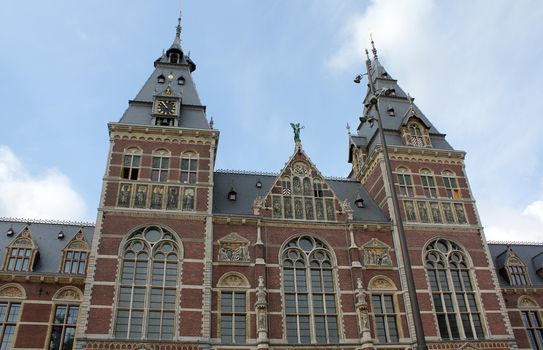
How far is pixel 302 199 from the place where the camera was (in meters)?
33.6

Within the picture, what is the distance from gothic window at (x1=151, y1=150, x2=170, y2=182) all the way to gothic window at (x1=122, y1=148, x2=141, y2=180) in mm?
1103

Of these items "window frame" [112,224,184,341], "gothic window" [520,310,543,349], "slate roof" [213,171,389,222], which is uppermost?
"slate roof" [213,171,389,222]

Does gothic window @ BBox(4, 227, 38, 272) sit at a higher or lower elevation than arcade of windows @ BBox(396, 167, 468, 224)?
lower

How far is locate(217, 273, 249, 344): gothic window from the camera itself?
2756 cm

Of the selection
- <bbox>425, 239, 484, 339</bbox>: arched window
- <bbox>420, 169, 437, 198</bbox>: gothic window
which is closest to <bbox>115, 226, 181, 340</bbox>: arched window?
<bbox>425, 239, 484, 339</bbox>: arched window

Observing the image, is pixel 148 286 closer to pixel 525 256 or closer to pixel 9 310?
pixel 9 310

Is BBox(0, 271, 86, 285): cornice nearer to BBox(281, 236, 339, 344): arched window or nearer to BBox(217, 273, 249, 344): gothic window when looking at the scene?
BBox(217, 273, 249, 344): gothic window

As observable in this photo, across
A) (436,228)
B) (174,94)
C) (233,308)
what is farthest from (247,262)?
(174,94)

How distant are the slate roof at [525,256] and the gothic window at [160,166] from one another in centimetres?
2683

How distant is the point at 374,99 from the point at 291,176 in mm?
16743

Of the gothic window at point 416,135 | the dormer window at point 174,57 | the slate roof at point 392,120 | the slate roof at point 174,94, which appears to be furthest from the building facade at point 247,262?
the dormer window at point 174,57

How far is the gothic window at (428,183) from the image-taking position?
35875mm

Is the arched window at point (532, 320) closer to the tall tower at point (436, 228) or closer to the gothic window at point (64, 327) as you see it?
the tall tower at point (436, 228)

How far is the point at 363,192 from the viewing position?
3866 cm
